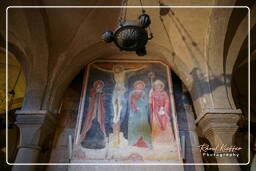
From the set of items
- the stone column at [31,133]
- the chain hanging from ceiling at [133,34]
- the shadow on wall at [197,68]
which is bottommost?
the stone column at [31,133]

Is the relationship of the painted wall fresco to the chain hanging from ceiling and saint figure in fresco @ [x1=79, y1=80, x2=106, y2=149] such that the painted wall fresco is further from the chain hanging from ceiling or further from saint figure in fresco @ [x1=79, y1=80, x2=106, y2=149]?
the chain hanging from ceiling

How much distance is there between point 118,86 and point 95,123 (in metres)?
1.22

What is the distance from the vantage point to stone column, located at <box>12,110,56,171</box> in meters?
4.30

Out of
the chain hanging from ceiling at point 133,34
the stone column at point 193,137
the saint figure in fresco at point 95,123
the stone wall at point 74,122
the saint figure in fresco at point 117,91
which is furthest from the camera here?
the saint figure in fresco at point 117,91

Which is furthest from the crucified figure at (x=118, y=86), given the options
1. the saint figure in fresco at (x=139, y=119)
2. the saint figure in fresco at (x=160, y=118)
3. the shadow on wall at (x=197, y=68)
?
the shadow on wall at (x=197, y=68)

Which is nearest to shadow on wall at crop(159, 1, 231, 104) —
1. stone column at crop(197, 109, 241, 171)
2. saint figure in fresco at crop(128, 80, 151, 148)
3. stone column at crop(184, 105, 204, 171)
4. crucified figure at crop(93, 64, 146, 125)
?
stone column at crop(184, 105, 204, 171)

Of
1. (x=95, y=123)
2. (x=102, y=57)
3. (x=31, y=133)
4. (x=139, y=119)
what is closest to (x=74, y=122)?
(x=95, y=123)

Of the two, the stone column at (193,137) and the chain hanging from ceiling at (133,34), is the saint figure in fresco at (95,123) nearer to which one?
the stone column at (193,137)

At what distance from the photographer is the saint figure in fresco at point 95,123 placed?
4.92 m

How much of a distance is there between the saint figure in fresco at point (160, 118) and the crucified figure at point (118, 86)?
31.9 inches

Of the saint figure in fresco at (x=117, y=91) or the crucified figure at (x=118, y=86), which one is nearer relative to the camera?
the saint figure in fresco at (x=117, y=91)

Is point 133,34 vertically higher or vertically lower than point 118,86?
lower

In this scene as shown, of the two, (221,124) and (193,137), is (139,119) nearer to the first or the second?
(193,137)

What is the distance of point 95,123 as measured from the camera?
519cm
